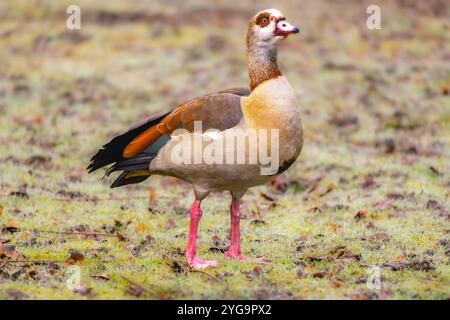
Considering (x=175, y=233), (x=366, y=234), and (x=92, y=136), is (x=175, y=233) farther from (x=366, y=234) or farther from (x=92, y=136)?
(x=92, y=136)

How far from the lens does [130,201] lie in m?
9.88

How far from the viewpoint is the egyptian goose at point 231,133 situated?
6.73 m

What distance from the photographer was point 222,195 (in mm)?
10312

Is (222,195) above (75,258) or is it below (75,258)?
above

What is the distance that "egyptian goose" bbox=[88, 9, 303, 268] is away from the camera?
6734 mm

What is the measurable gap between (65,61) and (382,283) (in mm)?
13079

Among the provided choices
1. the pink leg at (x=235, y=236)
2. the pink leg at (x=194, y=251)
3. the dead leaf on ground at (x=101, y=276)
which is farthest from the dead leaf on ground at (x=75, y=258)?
the pink leg at (x=235, y=236)

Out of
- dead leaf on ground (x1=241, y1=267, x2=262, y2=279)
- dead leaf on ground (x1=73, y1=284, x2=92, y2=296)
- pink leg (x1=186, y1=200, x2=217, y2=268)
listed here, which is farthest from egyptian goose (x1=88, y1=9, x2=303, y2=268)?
dead leaf on ground (x1=73, y1=284, x2=92, y2=296)

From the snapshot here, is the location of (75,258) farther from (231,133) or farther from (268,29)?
(268,29)

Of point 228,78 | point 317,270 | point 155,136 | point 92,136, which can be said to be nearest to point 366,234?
point 317,270

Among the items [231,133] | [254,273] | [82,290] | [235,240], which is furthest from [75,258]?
[231,133]

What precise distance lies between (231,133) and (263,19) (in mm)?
1127

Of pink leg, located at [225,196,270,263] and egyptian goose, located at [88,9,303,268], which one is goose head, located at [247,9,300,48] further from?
pink leg, located at [225,196,270,263]

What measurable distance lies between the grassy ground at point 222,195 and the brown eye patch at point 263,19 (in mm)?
2197
